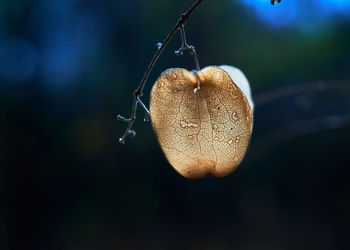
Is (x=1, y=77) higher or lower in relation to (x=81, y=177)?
higher

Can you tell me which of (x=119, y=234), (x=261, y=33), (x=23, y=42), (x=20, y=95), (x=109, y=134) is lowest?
(x=119, y=234)

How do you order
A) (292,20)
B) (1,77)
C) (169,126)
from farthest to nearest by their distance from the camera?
(1,77) → (292,20) → (169,126)

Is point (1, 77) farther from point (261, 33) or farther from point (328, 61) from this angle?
point (328, 61)

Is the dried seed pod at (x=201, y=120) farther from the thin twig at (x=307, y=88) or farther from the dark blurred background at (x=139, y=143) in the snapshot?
the dark blurred background at (x=139, y=143)

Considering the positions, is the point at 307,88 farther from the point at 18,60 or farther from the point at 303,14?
the point at 18,60

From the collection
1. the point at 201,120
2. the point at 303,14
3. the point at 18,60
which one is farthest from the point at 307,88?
the point at 18,60

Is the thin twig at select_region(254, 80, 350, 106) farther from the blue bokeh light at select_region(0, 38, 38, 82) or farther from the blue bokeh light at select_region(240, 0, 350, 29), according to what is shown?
the blue bokeh light at select_region(0, 38, 38, 82)

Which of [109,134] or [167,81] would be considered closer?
[167,81]

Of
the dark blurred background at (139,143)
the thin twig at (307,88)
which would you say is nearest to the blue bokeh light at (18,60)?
the dark blurred background at (139,143)

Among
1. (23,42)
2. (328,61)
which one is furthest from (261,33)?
(23,42)
